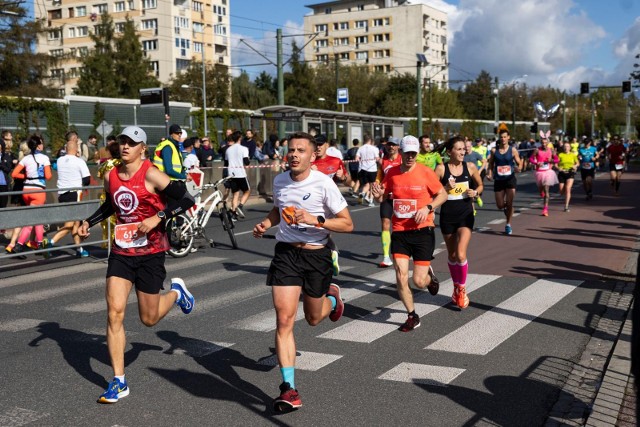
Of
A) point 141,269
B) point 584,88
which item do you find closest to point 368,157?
point 141,269

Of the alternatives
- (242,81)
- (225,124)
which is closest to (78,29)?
(242,81)

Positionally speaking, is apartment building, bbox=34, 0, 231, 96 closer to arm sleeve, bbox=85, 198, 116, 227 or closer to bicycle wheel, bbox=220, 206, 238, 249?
bicycle wheel, bbox=220, 206, 238, 249

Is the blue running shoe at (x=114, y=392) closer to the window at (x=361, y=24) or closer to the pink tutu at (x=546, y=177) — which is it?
the pink tutu at (x=546, y=177)

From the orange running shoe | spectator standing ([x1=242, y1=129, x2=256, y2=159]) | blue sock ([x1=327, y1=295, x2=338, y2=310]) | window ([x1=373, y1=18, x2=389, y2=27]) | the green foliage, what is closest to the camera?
blue sock ([x1=327, y1=295, x2=338, y2=310])

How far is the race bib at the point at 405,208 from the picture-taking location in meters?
7.94

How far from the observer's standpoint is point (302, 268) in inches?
221

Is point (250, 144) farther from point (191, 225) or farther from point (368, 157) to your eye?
point (191, 225)

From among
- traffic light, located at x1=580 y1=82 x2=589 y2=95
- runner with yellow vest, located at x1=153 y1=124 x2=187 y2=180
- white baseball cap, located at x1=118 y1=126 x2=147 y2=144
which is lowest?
runner with yellow vest, located at x1=153 y1=124 x2=187 y2=180

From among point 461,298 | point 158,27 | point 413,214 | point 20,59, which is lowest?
point 461,298

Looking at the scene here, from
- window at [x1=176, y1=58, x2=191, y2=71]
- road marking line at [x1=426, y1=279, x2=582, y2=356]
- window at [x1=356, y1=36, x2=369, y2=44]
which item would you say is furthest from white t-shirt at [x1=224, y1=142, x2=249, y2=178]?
window at [x1=356, y1=36, x2=369, y2=44]

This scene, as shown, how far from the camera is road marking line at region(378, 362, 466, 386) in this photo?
5.91 meters

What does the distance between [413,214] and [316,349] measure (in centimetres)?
180

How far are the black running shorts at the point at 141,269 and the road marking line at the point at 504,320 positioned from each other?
2401mm

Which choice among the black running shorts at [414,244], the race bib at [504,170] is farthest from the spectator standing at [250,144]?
the black running shorts at [414,244]
